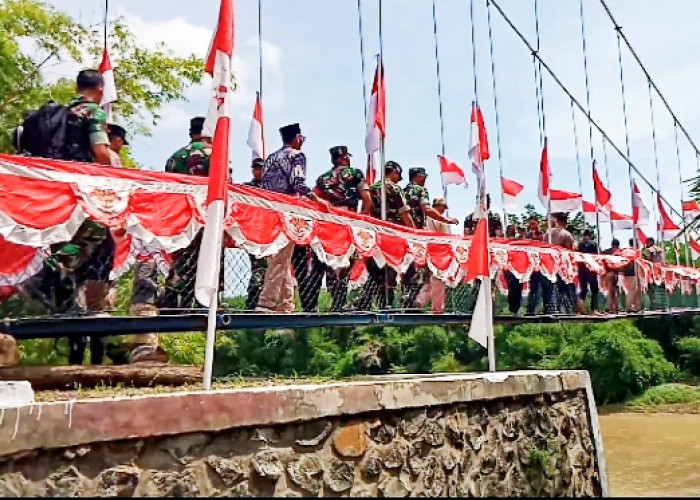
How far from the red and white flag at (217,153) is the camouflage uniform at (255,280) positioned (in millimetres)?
1461

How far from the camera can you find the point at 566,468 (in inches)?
Result: 184

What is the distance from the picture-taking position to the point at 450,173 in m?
9.58

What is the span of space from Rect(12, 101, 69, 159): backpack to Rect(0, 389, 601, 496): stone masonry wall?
91.6 inches

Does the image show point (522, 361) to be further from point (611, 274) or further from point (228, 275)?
point (228, 275)

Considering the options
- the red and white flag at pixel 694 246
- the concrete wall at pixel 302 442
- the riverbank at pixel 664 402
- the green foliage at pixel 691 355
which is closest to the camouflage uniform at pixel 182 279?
the concrete wall at pixel 302 442

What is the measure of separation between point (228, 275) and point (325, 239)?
832mm

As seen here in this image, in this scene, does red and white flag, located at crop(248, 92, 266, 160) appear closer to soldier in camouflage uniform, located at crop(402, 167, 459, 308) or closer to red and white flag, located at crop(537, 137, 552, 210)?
soldier in camouflage uniform, located at crop(402, 167, 459, 308)

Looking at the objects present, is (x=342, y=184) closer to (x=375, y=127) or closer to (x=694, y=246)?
(x=375, y=127)

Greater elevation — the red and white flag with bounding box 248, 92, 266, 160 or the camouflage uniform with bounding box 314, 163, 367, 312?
the red and white flag with bounding box 248, 92, 266, 160

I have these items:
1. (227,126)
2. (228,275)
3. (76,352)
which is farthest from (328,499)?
(76,352)

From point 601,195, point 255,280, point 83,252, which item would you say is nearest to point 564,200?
point 601,195

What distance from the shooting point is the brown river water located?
9500mm

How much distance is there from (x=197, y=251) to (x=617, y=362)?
653 inches

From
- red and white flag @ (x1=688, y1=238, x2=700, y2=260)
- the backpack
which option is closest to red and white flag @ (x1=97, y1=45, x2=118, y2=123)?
the backpack
